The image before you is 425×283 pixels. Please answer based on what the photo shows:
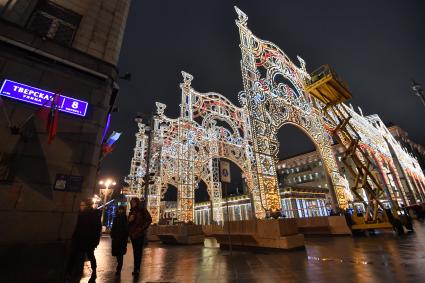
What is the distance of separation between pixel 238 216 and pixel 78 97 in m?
30.5

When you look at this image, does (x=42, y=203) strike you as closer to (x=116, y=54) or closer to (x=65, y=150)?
(x=65, y=150)

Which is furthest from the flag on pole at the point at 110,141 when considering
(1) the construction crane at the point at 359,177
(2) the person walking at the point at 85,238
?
(1) the construction crane at the point at 359,177

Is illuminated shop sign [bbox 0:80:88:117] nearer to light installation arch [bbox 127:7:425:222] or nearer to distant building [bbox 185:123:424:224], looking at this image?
light installation arch [bbox 127:7:425:222]

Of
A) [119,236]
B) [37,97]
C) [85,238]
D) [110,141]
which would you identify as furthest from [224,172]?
[110,141]

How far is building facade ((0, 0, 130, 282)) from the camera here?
4.83 metres

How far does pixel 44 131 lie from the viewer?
18.5 feet

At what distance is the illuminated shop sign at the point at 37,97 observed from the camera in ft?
17.8

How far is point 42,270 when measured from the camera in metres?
4.81

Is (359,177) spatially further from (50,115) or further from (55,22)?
(55,22)

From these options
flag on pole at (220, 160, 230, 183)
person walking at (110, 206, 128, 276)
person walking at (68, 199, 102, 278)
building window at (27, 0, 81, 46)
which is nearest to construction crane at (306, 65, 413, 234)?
flag on pole at (220, 160, 230, 183)

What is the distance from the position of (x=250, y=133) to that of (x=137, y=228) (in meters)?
12.8

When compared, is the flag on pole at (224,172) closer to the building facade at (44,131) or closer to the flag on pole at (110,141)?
the building facade at (44,131)

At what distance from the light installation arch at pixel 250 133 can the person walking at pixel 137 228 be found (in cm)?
699

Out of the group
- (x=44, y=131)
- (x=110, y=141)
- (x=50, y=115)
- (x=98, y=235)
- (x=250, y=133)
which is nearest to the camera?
(x=98, y=235)
